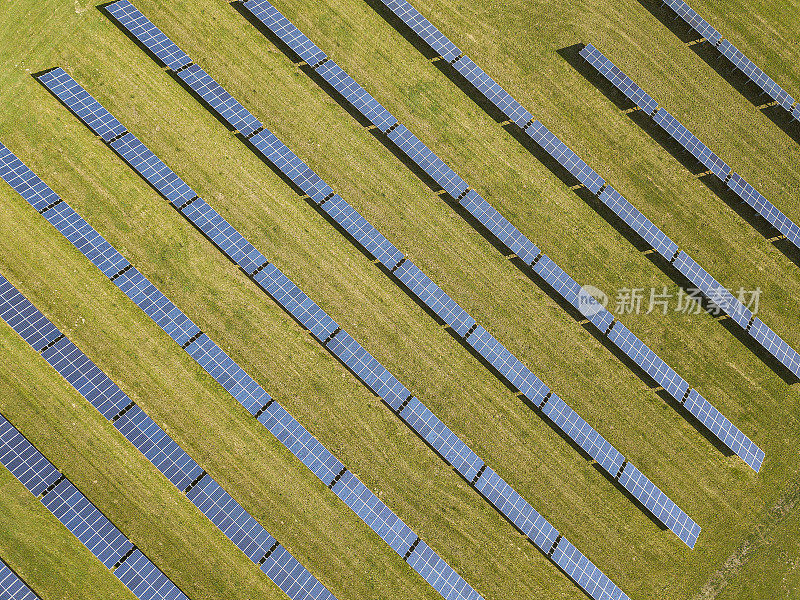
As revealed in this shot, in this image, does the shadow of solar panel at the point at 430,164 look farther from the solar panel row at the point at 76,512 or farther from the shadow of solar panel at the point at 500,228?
the solar panel row at the point at 76,512

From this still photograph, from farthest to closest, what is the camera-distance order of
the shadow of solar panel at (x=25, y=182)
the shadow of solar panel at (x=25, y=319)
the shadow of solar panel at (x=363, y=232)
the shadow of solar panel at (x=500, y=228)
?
1. the shadow of solar panel at (x=500, y=228)
2. the shadow of solar panel at (x=363, y=232)
3. the shadow of solar panel at (x=25, y=182)
4. the shadow of solar panel at (x=25, y=319)

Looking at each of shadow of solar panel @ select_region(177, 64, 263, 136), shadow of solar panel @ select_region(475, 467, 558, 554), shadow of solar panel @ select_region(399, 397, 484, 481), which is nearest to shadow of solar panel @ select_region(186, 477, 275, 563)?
shadow of solar panel @ select_region(399, 397, 484, 481)

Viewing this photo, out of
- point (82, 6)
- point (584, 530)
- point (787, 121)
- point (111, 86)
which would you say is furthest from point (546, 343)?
point (82, 6)

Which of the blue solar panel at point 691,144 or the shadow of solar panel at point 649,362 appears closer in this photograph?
the shadow of solar panel at point 649,362

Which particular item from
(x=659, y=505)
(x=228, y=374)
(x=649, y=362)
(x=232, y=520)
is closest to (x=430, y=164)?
(x=228, y=374)

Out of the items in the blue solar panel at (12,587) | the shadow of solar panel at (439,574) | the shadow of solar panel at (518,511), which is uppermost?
the shadow of solar panel at (518,511)

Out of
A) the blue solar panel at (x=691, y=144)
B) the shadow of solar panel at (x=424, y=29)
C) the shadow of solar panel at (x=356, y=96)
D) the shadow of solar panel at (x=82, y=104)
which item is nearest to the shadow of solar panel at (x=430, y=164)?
the shadow of solar panel at (x=356, y=96)
